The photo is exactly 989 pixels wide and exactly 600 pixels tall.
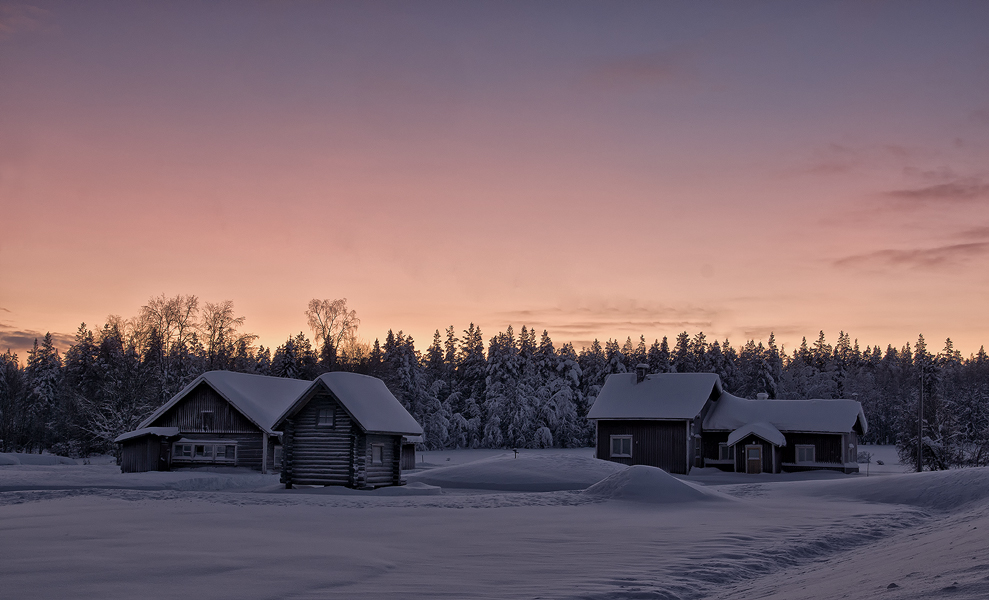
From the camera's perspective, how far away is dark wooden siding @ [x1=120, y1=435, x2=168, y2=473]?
147 ft

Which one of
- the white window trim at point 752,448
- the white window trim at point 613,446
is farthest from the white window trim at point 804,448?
the white window trim at point 613,446

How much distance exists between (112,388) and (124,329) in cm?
997

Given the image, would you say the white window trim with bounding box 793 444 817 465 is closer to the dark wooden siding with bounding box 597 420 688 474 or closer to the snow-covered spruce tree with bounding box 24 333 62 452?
the dark wooden siding with bounding box 597 420 688 474

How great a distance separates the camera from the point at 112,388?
63.4 metres

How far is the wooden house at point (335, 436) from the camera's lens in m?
36.1

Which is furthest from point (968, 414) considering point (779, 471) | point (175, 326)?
point (175, 326)

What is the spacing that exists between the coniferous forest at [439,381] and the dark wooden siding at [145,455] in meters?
14.4

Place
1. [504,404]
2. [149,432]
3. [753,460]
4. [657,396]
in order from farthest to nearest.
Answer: [504,404] < [657,396] < [753,460] < [149,432]

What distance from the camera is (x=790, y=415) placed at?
2071 inches

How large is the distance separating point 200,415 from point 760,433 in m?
36.2

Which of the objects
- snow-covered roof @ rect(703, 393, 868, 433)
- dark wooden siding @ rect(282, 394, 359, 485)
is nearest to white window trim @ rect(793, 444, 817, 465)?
snow-covered roof @ rect(703, 393, 868, 433)

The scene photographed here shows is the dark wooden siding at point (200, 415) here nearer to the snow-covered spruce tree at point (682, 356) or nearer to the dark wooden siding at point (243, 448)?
the dark wooden siding at point (243, 448)

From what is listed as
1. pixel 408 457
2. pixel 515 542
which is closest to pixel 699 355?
pixel 408 457

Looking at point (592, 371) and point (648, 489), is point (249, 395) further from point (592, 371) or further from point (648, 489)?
point (592, 371)
